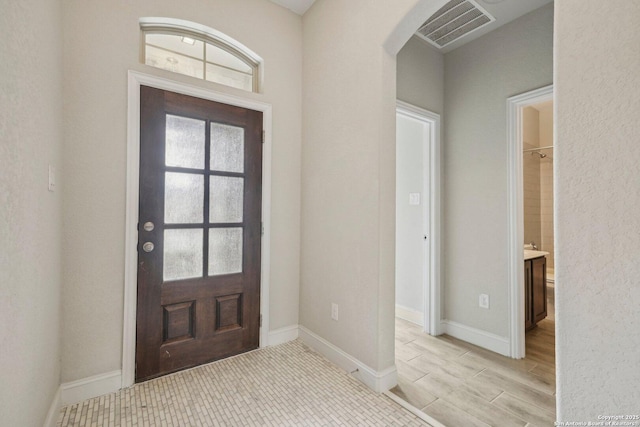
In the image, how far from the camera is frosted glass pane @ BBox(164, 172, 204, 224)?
6.72 feet

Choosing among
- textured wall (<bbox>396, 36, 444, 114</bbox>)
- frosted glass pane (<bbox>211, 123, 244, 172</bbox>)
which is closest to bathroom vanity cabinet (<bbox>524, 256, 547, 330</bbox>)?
textured wall (<bbox>396, 36, 444, 114</bbox>)

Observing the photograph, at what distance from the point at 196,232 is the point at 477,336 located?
2.53 meters

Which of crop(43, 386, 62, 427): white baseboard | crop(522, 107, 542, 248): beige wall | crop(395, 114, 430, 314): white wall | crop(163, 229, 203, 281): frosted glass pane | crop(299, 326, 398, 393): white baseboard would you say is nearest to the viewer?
crop(43, 386, 62, 427): white baseboard

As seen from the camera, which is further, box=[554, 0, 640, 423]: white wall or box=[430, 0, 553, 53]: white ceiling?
box=[430, 0, 553, 53]: white ceiling

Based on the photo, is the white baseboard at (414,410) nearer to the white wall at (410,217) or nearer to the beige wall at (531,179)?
the white wall at (410,217)

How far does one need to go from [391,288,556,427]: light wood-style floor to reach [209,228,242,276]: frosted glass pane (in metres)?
1.44

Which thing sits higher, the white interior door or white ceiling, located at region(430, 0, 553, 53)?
white ceiling, located at region(430, 0, 553, 53)

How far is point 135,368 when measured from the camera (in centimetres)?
190

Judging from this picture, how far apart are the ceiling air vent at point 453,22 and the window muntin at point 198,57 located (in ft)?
5.08

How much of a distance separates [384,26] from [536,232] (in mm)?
4448

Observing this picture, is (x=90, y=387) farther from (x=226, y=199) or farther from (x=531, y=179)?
(x=531, y=179)

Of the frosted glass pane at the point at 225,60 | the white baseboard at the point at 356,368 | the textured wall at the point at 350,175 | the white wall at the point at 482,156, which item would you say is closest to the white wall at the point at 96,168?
the frosted glass pane at the point at 225,60

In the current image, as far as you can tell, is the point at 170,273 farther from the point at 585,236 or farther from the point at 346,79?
the point at 585,236

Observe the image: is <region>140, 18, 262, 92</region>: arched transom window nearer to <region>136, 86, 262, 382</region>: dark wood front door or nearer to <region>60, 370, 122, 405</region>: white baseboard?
<region>136, 86, 262, 382</region>: dark wood front door
